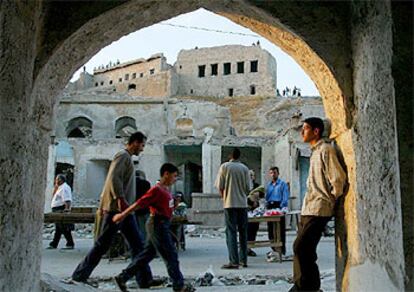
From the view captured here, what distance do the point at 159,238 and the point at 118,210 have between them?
0.49 metres

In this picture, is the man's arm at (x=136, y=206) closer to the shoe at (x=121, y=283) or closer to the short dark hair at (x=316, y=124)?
the shoe at (x=121, y=283)

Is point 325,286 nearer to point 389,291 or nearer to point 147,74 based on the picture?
point 389,291

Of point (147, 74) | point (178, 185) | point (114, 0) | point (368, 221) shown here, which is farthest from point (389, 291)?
point (147, 74)

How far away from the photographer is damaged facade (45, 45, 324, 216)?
26375 mm

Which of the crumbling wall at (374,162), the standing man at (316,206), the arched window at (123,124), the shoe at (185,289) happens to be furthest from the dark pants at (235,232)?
the arched window at (123,124)

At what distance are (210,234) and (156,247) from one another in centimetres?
1134

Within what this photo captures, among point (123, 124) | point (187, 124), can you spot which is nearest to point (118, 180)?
point (187, 124)

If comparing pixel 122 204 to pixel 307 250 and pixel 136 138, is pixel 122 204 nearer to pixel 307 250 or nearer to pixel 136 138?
pixel 136 138

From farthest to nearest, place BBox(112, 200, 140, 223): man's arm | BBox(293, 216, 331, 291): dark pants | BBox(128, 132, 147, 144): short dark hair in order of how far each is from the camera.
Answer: BBox(128, 132, 147, 144): short dark hair < BBox(112, 200, 140, 223): man's arm < BBox(293, 216, 331, 291): dark pants

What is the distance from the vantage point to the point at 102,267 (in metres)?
7.64

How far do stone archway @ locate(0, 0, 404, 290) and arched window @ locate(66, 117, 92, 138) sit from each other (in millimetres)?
31973

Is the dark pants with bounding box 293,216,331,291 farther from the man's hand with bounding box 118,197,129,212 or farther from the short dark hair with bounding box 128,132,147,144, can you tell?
the short dark hair with bounding box 128,132,147,144

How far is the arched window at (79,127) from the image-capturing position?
35688 mm

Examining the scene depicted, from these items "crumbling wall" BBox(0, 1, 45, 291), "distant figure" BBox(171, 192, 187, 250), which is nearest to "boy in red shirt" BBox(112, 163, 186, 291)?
"crumbling wall" BBox(0, 1, 45, 291)
